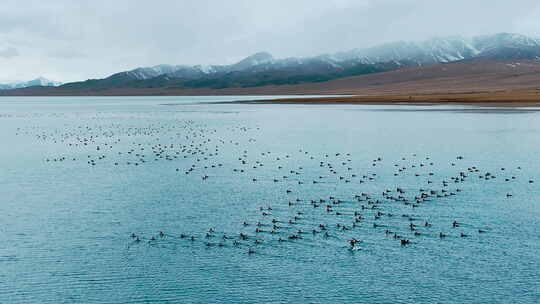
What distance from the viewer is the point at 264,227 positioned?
1244 inches

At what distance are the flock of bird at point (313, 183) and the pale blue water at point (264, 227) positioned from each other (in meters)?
0.19

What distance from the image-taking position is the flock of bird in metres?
30.1

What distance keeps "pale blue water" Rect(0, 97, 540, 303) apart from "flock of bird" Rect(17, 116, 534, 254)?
0.63 ft

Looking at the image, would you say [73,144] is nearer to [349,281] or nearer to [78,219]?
[78,219]

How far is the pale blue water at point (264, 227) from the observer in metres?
23.2

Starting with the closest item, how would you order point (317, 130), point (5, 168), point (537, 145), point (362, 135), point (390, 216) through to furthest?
1. point (390, 216)
2. point (5, 168)
3. point (537, 145)
4. point (362, 135)
5. point (317, 130)

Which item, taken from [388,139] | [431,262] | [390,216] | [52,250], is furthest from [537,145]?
[52,250]

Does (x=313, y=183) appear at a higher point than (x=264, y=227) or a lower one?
lower

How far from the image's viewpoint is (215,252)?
27.5 meters

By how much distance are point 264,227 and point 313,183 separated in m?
12.7

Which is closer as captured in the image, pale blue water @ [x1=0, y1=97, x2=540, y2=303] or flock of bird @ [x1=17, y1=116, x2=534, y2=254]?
pale blue water @ [x1=0, y1=97, x2=540, y2=303]

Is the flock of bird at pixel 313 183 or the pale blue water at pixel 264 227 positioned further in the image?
the flock of bird at pixel 313 183

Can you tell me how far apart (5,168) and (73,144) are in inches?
765

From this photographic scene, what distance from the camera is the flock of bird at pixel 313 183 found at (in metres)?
30.1
